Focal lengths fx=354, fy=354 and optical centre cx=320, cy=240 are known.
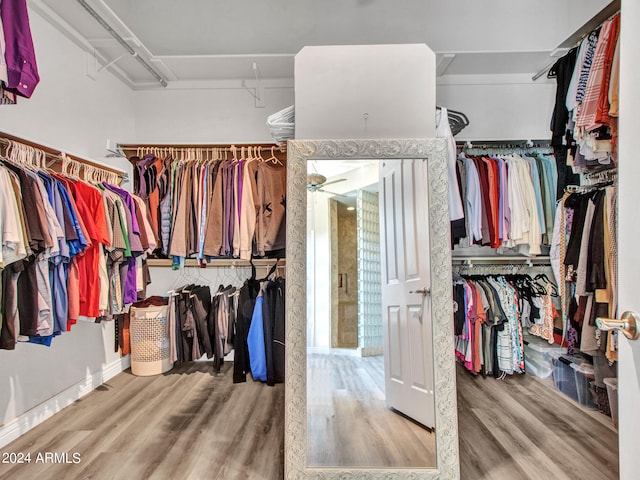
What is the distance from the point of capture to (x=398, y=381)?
1.69 m

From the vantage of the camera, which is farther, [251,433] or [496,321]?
[496,321]

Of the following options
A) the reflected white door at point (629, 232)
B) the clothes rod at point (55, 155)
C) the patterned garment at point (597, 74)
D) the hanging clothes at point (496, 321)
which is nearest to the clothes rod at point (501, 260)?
the hanging clothes at point (496, 321)

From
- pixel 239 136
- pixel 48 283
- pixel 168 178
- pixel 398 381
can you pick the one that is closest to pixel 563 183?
pixel 398 381

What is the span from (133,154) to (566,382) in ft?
13.2

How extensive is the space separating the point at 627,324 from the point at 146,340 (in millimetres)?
3234

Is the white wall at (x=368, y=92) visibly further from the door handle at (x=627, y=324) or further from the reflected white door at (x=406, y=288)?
the door handle at (x=627, y=324)

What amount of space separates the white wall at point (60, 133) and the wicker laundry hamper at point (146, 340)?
0.19 m

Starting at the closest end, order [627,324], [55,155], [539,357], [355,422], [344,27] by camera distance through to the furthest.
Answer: [627,324] → [355,422] → [55,155] → [344,27] → [539,357]

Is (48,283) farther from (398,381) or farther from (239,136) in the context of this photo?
(239,136)

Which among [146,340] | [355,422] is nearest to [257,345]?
[146,340]

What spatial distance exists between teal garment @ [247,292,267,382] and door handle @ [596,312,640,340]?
2.38 metres

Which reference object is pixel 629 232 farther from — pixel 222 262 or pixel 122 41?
pixel 122 41

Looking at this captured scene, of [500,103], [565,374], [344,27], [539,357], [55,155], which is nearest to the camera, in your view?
[55,155]

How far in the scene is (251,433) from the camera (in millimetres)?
2090
